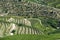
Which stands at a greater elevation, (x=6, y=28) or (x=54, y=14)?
(x=6, y=28)

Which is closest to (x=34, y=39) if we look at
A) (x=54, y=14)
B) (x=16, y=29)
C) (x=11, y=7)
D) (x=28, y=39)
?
(x=28, y=39)

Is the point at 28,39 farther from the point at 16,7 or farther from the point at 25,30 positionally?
the point at 16,7

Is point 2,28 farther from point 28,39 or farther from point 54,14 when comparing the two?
point 54,14

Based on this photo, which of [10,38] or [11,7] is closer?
[10,38]

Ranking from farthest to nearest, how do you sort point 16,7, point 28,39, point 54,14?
point 16,7
point 54,14
point 28,39

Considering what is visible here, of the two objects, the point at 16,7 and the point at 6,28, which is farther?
the point at 16,7

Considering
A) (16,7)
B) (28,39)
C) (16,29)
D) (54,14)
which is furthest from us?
(16,7)

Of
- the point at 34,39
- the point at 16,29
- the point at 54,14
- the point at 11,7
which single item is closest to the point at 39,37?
the point at 34,39

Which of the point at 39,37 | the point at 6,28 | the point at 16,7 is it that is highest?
the point at 39,37

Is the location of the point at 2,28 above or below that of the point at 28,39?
below
